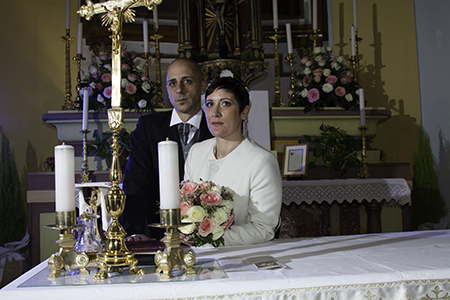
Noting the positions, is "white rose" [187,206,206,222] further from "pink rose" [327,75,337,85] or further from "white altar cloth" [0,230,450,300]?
"pink rose" [327,75,337,85]

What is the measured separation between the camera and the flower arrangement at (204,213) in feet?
5.54

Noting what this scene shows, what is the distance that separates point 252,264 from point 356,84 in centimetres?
390

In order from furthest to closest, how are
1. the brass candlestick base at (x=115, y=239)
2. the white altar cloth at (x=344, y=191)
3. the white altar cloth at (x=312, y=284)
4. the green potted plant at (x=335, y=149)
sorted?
the green potted plant at (x=335, y=149) → the white altar cloth at (x=344, y=191) → the brass candlestick base at (x=115, y=239) → the white altar cloth at (x=312, y=284)

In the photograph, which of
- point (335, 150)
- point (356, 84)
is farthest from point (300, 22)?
point (335, 150)

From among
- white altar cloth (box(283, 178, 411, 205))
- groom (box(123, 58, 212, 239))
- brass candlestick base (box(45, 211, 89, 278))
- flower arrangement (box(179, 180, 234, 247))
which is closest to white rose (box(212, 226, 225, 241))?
flower arrangement (box(179, 180, 234, 247))

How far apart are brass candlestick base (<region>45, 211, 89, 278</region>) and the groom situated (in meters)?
1.24

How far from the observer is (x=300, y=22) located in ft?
18.8

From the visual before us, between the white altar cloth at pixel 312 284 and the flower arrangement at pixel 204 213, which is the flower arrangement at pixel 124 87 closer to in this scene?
the flower arrangement at pixel 204 213

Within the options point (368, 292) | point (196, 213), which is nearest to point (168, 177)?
point (196, 213)

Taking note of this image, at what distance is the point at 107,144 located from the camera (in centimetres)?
436

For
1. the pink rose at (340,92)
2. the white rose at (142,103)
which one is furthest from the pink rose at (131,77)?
the pink rose at (340,92)

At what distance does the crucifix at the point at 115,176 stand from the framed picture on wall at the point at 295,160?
2.98 metres

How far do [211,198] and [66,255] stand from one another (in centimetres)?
59

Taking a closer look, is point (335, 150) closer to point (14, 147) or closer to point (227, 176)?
point (227, 176)
